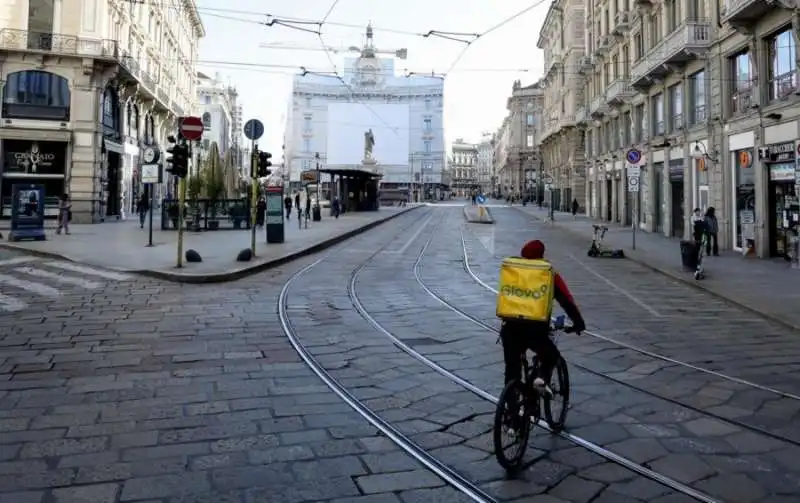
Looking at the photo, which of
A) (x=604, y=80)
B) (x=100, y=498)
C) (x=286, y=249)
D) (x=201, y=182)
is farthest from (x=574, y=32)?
(x=100, y=498)

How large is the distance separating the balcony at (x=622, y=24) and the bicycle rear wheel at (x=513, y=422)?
109 ft

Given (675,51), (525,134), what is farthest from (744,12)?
(525,134)

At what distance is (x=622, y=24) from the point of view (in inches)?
1307

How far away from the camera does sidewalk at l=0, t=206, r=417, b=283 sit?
1393cm

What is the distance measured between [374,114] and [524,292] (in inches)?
3786

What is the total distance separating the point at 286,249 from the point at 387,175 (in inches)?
3104

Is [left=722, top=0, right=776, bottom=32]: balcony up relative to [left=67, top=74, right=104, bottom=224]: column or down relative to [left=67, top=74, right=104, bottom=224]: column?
up

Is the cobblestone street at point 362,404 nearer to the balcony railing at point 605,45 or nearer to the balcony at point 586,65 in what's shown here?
the balcony railing at point 605,45

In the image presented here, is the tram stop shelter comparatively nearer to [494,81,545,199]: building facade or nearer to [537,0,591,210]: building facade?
[537,0,591,210]: building facade

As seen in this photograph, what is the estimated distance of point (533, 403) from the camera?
166 inches

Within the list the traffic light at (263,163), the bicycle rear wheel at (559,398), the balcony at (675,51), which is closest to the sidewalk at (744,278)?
the bicycle rear wheel at (559,398)

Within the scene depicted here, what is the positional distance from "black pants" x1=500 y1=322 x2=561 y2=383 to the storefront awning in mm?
33064

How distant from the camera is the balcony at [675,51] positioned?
22.3m

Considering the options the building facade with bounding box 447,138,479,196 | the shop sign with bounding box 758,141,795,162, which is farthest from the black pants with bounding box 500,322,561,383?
the building facade with bounding box 447,138,479,196
